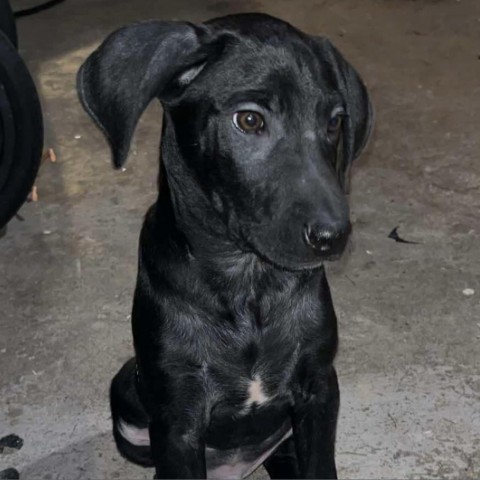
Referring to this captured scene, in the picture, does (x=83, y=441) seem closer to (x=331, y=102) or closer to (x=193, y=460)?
(x=193, y=460)

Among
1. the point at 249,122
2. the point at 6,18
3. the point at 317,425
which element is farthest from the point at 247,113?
the point at 6,18

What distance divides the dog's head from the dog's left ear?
0.06 m

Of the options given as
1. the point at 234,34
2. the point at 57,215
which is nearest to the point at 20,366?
the point at 57,215

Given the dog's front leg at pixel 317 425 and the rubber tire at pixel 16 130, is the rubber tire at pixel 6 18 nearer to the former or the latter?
the rubber tire at pixel 16 130

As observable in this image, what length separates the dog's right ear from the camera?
1874mm

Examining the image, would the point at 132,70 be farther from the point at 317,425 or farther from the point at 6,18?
the point at 6,18

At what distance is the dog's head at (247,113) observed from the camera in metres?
1.86

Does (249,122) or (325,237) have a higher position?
(249,122)

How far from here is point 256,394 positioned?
2.11 m

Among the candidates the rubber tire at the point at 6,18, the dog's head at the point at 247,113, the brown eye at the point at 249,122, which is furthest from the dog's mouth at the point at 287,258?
the rubber tire at the point at 6,18

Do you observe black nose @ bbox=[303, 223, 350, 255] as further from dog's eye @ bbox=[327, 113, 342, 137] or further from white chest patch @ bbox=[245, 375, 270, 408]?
white chest patch @ bbox=[245, 375, 270, 408]

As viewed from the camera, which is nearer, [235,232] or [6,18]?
[235,232]

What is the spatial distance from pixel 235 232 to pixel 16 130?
Result: 43.4 inches

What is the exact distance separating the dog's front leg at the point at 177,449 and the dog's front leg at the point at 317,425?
21cm
